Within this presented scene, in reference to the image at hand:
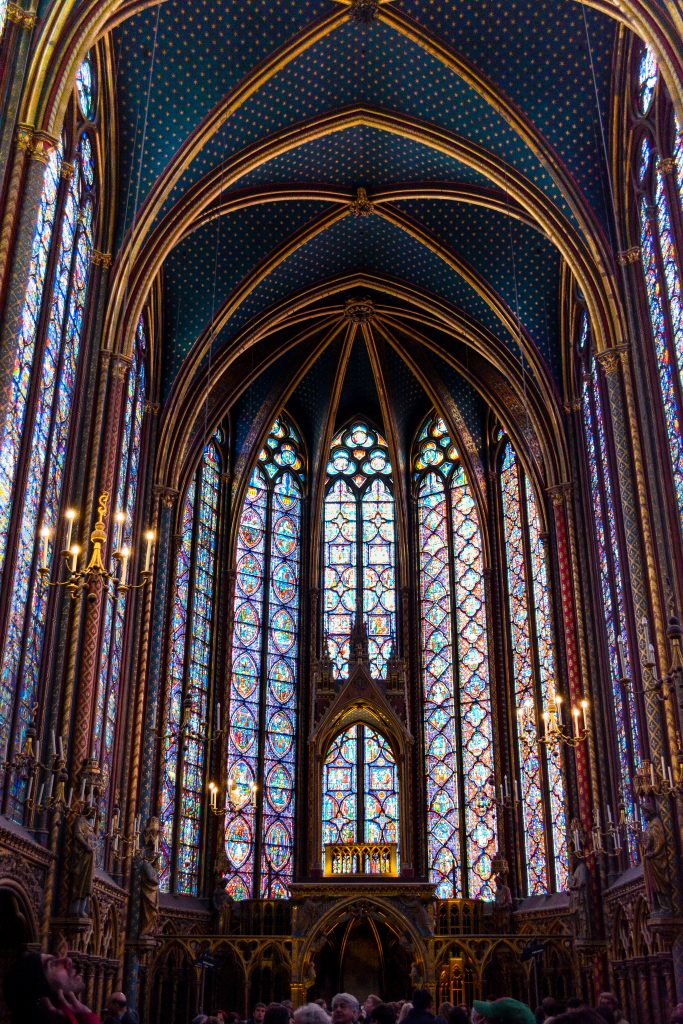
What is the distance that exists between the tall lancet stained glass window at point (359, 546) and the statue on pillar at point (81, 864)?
484 inches

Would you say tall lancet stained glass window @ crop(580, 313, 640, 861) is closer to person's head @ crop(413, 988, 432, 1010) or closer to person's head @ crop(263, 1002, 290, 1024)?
person's head @ crop(413, 988, 432, 1010)

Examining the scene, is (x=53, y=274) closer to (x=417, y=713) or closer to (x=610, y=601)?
(x=610, y=601)

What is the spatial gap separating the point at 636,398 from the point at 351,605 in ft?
42.3

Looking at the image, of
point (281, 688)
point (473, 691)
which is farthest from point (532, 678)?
point (281, 688)

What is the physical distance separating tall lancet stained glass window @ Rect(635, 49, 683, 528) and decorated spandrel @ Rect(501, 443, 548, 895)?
27.7ft

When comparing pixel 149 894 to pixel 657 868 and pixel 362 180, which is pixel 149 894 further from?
pixel 362 180

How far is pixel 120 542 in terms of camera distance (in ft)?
67.5

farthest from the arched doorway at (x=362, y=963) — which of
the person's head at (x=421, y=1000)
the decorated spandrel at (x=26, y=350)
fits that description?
the person's head at (x=421, y=1000)

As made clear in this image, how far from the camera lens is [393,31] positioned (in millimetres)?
20047

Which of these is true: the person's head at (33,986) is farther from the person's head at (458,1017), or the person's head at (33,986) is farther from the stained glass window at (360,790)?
the stained glass window at (360,790)

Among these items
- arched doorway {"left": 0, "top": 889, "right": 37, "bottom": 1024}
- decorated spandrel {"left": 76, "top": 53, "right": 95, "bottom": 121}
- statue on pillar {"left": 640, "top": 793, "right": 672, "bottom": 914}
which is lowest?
arched doorway {"left": 0, "top": 889, "right": 37, "bottom": 1024}

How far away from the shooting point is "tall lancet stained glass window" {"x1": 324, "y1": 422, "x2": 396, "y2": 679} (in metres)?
29.1

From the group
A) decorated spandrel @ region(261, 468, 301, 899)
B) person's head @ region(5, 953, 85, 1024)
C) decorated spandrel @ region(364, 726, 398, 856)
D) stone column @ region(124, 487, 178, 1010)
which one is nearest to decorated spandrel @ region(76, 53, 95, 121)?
Answer: stone column @ region(124, 487, 178, 1010)

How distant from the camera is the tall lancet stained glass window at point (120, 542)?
760 inches
